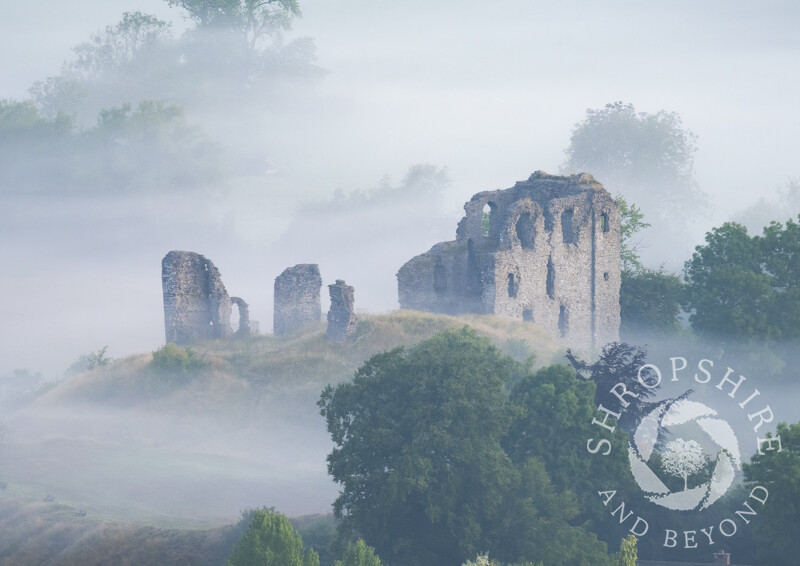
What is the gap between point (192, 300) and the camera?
43.9 m

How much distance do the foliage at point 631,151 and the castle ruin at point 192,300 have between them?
53.6 metres

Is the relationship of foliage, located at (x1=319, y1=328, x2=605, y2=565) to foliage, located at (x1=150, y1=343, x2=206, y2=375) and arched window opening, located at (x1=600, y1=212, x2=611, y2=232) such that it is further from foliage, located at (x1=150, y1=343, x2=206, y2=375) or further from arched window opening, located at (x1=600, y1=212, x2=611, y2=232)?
arched window opening, located at (x1=600, y1=212, x2=611, y2=232)

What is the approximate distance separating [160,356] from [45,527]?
1306 centimetres

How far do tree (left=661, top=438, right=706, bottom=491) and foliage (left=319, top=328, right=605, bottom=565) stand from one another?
4.59 meters

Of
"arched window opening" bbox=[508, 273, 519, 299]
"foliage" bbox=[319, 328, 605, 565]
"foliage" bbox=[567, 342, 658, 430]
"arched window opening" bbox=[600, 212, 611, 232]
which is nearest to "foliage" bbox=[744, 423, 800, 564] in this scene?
"foliage" bbox=[319, 328, 605, 565]

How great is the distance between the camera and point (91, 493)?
31406mm

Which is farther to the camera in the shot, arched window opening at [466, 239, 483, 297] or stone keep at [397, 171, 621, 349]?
arched window opening at [466, 239, 483, 297]

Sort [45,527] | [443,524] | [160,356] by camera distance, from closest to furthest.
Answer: [443,524]
[45,527]
[160,356]

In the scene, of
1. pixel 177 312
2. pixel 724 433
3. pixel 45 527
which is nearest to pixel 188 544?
pixel 45 527

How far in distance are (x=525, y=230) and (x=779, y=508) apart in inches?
777

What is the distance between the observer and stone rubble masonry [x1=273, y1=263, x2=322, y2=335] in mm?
44906

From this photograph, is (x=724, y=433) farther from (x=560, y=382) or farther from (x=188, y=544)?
(x=188, y=544)

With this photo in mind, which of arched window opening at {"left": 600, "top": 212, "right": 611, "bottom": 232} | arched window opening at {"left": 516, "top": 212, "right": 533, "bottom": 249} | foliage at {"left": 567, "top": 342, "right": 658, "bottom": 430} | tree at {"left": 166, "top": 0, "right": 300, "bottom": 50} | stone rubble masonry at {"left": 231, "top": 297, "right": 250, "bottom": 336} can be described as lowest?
foliage at {"left": 567, "top": 342, "right": 658, "bottom": 430}

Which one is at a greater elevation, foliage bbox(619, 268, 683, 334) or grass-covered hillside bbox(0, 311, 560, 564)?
foliage bbox(619, 268, 683, 334)
